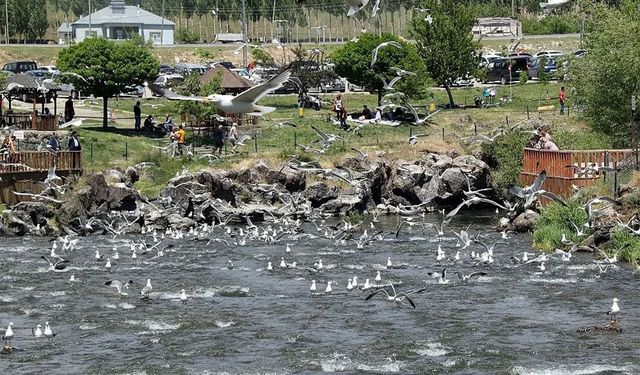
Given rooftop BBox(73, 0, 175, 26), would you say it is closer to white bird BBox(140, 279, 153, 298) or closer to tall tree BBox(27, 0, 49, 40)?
tall tree BBox(27, 0, 49, 40)

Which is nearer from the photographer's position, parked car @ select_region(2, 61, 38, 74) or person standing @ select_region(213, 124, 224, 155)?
person standing @ select_region(213, 124, 224, 155)

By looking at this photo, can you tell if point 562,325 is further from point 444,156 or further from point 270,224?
point 444,156

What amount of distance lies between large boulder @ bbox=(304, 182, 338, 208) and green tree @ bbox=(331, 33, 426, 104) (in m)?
16.2

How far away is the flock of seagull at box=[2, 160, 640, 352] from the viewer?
3144 cm

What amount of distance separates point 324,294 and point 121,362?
25.6ft

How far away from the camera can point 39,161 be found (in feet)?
152

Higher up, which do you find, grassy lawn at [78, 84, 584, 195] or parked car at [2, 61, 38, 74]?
parked car at [2, 61, 38, 74]

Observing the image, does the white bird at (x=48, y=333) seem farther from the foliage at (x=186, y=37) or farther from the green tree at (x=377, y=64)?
the foliage at (x=186, y=37)

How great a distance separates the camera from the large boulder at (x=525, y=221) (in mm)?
40875

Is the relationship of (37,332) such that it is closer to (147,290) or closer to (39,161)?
(147,290)

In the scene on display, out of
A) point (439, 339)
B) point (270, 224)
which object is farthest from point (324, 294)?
point (270, 224)

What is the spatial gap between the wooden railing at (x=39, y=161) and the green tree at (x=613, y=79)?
19.3 meters

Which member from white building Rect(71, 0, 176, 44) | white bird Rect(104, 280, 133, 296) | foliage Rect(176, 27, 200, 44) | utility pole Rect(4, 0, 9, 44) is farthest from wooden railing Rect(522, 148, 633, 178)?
foliage Rect(176, 27, 200, 44)

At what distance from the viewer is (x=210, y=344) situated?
25.8 m
